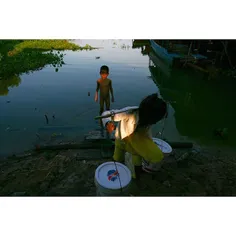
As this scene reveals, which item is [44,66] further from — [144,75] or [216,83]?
[216,83]

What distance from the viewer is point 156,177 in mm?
3662

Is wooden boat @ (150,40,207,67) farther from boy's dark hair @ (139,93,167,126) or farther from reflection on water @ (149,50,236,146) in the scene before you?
boy's dark hair @ (139,93,167,126)

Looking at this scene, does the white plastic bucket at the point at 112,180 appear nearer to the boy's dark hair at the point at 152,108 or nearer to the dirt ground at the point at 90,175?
the dirt ground at the point at 90,175

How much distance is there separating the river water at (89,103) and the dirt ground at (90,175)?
3.39 ft

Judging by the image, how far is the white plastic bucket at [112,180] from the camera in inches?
101

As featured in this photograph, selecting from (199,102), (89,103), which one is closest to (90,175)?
(89,103)

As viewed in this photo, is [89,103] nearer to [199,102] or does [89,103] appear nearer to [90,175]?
[90,175]

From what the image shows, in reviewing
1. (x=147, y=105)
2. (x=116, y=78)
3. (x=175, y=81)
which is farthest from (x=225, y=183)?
(x=175, y=81)

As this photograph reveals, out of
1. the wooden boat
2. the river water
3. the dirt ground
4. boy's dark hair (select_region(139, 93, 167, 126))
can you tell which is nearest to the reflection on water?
the river water

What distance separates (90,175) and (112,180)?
1207mm

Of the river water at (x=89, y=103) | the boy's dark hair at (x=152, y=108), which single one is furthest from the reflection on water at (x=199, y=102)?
the boy's dark hair at (x=152, y=108)

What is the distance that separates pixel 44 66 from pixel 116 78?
18.7 feet

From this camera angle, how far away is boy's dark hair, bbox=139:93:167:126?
2.61m

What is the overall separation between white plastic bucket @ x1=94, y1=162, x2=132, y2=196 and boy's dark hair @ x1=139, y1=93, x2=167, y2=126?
2.71ft
